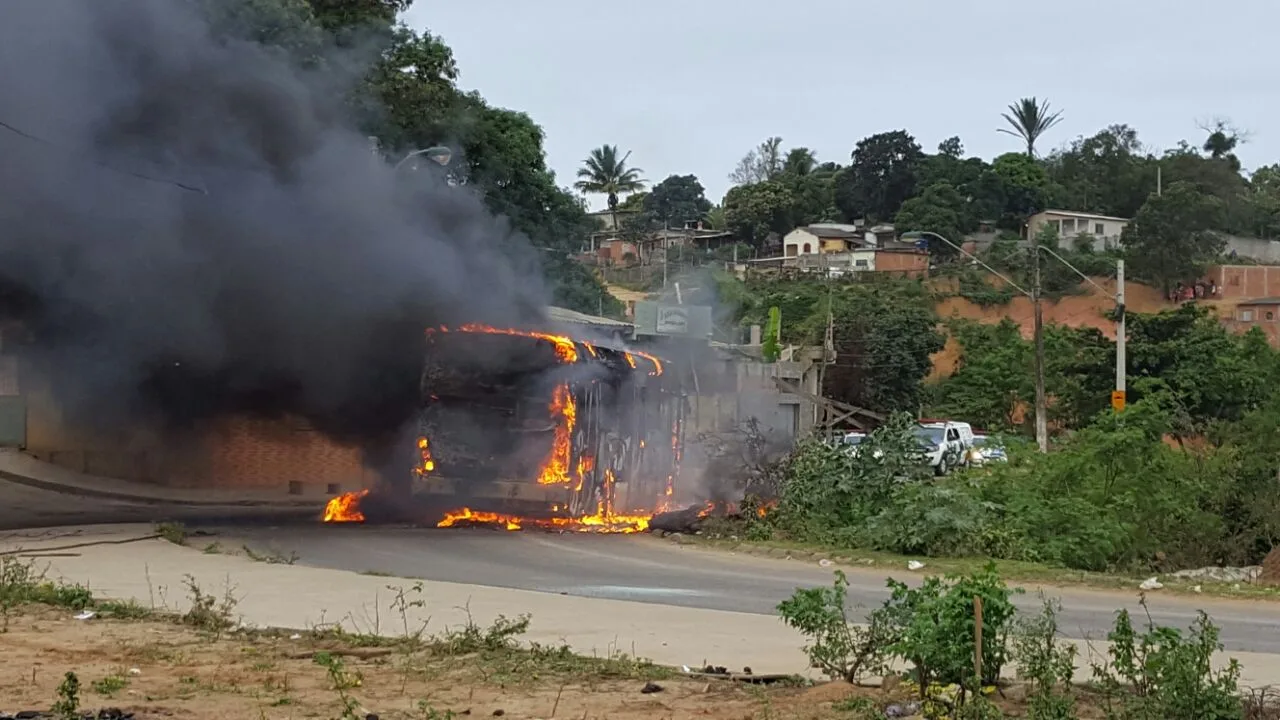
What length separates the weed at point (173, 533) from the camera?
16188 mm

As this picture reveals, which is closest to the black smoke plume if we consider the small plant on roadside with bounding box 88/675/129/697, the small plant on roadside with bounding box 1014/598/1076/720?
the small plant on roadside with bounding box 88/675/129/697

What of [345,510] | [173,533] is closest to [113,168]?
[173,533]

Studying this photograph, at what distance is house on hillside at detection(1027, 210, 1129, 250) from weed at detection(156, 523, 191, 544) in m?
56.5

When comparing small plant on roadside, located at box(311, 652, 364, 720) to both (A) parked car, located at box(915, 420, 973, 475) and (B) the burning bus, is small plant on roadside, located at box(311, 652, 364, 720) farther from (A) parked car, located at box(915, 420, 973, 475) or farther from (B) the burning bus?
(A) parked car, located at box(915, 420, 973, 475)

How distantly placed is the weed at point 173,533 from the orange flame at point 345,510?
2.94m

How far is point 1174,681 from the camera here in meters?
6.59

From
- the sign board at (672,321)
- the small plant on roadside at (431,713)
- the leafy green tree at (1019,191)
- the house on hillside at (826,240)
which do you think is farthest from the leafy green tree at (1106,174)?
the small plant on roadside at (431,713)

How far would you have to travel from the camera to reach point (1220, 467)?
18.6 m

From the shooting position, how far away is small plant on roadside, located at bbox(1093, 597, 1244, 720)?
6.52 m

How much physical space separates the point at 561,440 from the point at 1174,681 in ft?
40.2

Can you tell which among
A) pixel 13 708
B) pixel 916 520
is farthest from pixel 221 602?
pixel 916 520

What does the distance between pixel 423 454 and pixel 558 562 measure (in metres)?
4.29

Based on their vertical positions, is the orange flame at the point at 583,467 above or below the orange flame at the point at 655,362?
below

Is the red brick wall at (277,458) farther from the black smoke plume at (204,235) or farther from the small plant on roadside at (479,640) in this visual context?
the small plant on roadside at (479,640)
